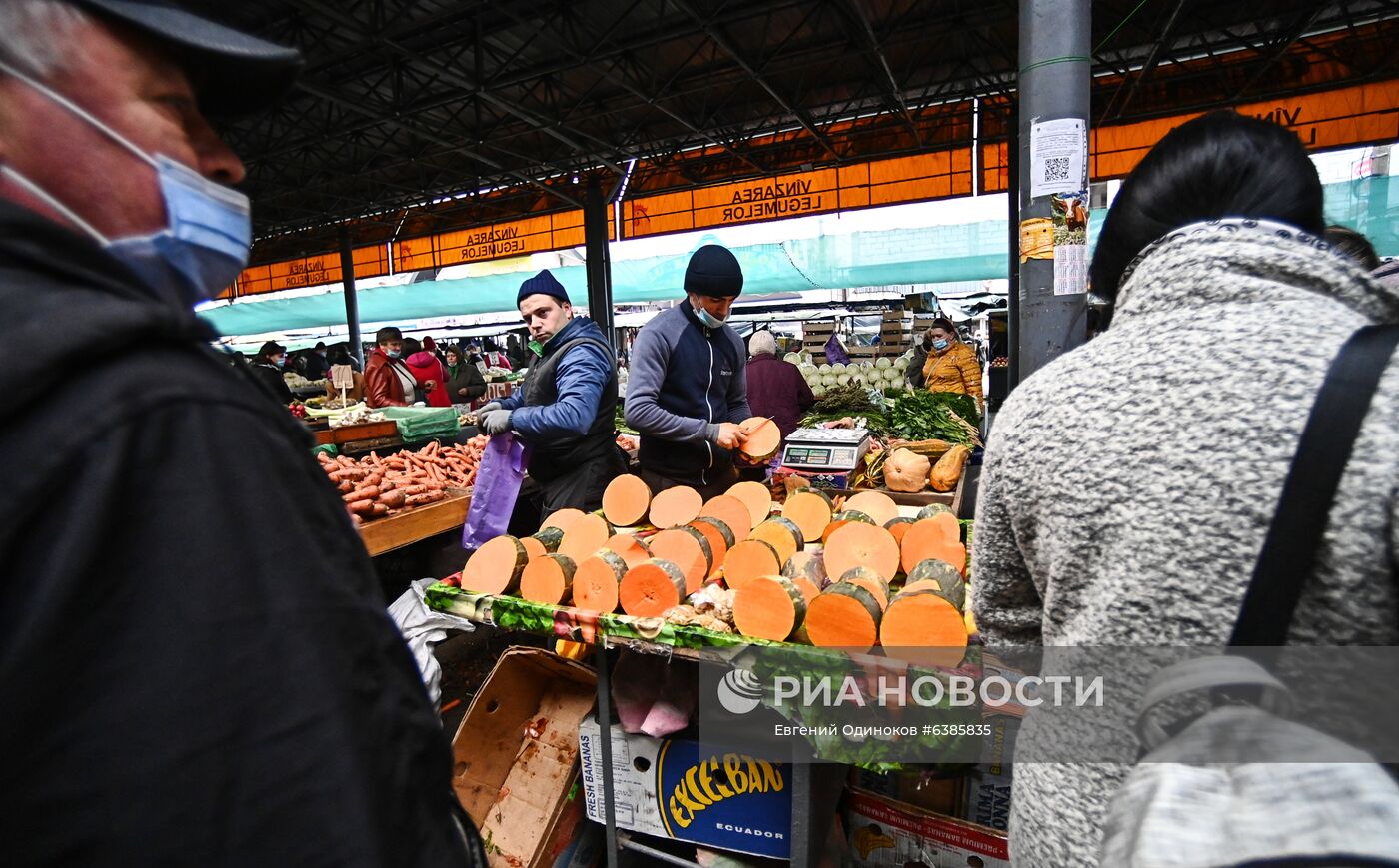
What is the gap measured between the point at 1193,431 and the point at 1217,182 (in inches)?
14.7

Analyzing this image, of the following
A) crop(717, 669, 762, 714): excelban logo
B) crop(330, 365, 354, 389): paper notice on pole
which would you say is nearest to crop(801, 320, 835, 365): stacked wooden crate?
crop(330, 365, 354, 389): paper notice on pole

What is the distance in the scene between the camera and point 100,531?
44 cm

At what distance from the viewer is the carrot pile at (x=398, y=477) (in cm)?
407

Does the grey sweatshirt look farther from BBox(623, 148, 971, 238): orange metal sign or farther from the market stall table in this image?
BBox(623, 148, 971, 238): orange metal sign

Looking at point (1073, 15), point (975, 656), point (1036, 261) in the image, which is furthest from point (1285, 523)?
point (1073, 15)

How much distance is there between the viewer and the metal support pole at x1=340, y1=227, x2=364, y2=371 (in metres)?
16.7

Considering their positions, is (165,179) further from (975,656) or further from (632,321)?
(632,321)

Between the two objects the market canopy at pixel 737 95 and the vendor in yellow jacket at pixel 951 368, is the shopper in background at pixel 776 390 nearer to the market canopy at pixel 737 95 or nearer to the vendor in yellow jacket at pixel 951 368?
the vendor in yellow jacket at pixel 951 368

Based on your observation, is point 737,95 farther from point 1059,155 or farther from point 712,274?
point 1059,155

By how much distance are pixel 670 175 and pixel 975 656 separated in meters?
14.1

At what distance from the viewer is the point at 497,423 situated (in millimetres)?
3293

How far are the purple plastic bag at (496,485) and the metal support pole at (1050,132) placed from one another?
241 cm

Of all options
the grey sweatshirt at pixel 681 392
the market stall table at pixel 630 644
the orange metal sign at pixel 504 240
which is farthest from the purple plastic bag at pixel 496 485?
the orange metal sign at pixel 504 240

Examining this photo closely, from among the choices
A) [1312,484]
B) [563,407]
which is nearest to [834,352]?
[563,407]
